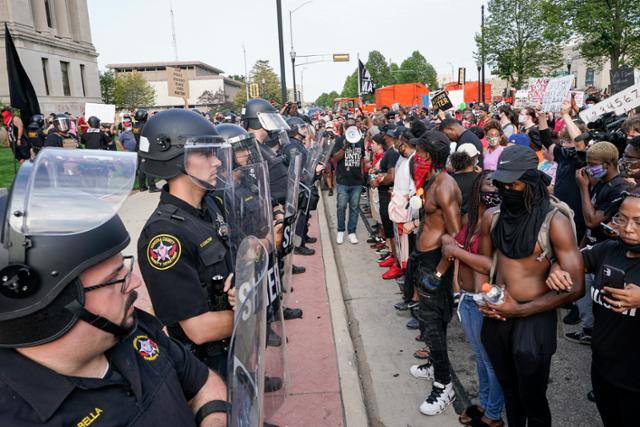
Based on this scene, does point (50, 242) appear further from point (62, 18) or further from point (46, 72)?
point (62, 18)

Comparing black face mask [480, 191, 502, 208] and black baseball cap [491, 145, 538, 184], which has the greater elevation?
black baseball cap [491, 145, 538, 184]

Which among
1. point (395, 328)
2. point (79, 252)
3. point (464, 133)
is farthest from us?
point (464, 133)

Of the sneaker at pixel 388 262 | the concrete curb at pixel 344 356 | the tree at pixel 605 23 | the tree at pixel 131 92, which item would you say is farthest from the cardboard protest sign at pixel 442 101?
the tree at pixel 131 92

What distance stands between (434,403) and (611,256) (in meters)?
1.77

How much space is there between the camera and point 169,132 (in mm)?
2689

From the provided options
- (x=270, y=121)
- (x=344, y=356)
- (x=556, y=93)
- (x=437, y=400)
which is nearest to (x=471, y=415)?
(x=437, y=400)

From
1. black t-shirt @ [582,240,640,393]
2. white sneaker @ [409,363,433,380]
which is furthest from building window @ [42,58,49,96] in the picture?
black t-shirt @ [582,240,640,393]

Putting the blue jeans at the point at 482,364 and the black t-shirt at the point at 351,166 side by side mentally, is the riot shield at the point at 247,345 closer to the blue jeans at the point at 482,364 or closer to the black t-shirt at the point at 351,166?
the blue jeans at the point at 482,364

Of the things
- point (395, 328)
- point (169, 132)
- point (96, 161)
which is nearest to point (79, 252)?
point (96, 161)

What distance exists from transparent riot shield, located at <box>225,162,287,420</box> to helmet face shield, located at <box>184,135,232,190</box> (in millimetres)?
73

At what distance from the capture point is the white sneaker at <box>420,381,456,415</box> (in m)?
3.63

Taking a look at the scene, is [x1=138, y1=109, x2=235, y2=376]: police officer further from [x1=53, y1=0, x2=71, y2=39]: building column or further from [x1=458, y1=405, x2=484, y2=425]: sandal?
[x1=53, y1=0, x2=71, y2=39]: building column

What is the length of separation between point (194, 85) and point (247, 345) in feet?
296

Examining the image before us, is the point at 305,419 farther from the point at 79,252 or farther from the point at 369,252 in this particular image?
the point at 369,252
